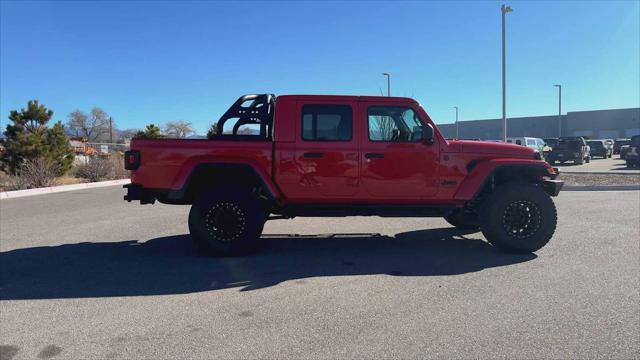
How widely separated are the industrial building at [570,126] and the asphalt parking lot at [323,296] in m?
67.4

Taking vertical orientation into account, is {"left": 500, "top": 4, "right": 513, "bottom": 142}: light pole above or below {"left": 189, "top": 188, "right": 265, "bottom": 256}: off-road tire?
above

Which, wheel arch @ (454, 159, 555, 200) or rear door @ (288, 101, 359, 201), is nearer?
rear door @ (288, 101, 359, 201)

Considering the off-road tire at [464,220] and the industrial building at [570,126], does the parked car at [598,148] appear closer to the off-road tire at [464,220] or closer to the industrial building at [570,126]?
the industrial building at [570,126]

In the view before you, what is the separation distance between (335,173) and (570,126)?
81.1 m

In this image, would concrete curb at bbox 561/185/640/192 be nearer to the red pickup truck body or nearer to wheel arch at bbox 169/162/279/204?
the red pickup truck body

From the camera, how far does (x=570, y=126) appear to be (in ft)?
249

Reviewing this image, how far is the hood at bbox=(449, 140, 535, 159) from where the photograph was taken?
6484 millimetres

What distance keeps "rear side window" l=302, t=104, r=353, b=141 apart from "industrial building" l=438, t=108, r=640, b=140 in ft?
223

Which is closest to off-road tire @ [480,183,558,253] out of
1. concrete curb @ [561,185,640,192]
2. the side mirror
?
the side mirror

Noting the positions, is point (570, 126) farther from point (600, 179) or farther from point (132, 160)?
point (132, 160)

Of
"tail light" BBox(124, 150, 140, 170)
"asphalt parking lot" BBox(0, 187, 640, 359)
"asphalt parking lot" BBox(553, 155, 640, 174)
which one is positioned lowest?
"asphalt parking lot" BBox(0, 187, 640, 359)

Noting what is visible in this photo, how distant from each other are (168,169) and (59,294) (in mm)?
2016

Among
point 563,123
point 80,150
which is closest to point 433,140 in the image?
point 80,150

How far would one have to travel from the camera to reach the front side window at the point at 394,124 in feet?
21.1
